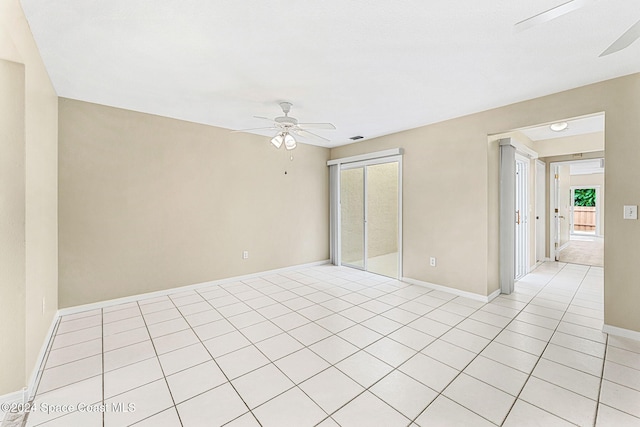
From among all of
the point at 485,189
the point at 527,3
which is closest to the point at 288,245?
the point at 485,189

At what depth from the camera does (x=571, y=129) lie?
4266mm

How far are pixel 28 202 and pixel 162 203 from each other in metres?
1.78

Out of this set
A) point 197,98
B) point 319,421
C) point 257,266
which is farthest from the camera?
point 257,266

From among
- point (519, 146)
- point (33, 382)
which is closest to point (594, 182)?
point (519, 146)

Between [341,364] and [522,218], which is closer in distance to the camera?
[341,364]

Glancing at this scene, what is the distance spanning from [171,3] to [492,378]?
3334 millimetres

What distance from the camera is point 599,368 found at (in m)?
2.09

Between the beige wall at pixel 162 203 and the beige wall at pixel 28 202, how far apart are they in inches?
24.4

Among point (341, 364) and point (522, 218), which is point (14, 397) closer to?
point (341, 364)

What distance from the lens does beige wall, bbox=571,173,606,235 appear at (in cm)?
934

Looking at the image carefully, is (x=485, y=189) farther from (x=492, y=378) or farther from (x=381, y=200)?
(x=492, y=378)

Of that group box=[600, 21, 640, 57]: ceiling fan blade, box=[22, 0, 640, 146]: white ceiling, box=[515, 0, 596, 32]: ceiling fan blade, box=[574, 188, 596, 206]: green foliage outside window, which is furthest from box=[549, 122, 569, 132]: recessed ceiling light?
box=[574, 188, 596, 206]: green foliage outside window

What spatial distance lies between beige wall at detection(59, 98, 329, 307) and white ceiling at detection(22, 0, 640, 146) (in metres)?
0.52

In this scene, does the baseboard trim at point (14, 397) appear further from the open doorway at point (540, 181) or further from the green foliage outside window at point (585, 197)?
the green foliage outside window at point (585, 197)
